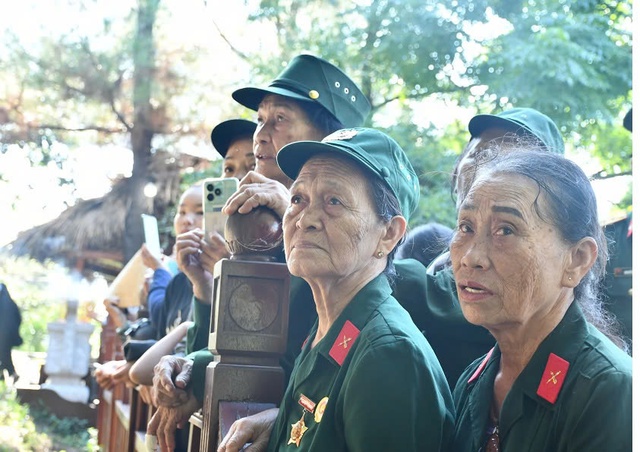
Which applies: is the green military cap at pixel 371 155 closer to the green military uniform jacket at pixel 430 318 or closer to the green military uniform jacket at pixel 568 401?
the green military uniform jacket at pixel 430 318

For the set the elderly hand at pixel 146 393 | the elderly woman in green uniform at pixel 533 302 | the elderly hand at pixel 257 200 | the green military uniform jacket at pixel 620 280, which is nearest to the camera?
the elderly woman in green uniform at pixel 533 302

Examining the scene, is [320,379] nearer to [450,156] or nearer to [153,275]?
[153,275]

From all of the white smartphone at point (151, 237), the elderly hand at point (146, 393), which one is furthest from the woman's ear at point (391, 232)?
the white smartphone at point (151, 237)

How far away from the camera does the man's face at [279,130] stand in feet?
10.1

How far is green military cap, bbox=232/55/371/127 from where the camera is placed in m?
3.07

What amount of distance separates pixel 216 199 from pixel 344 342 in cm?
106

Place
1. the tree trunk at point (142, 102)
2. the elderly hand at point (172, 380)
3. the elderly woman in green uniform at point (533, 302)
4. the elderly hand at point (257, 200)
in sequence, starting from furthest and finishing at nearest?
the tree trunk at point (142, 102) → the elderly hand at point (172, 380) → the elderly hand at point (257, 200) → the elderly woman in green uniform at point (533, 302)

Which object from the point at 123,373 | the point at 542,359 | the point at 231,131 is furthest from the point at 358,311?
the point at 123,373

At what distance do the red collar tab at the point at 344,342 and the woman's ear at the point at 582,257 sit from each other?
54cm

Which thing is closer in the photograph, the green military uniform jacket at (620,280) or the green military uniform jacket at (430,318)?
the green military uniform jacket at (430,318)

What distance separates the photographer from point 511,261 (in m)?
1.93

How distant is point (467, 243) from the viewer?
203 centimetres

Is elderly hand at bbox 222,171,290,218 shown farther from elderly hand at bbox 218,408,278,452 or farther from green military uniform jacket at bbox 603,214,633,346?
green military uniform jacket at bbox 603,214,633,346

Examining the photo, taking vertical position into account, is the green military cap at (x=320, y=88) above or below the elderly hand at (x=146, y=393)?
above
